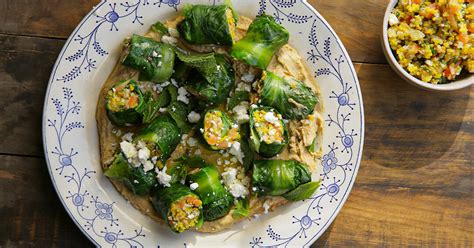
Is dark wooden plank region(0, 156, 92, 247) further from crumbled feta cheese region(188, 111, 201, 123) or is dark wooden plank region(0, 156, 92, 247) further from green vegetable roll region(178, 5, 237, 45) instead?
green vegetable roll region(178, 5, 237, 45)

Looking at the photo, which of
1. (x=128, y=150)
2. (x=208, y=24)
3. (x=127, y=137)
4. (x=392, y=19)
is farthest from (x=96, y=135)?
(x=392, y=19)

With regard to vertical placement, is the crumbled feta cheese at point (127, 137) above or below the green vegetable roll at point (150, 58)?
below

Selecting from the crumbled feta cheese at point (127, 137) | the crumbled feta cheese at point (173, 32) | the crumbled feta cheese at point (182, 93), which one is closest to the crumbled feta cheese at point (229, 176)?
the crumbled feta cheese at point (182, 93)

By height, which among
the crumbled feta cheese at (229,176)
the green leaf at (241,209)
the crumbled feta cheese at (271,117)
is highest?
the crumbled feta cheese at (271,117)

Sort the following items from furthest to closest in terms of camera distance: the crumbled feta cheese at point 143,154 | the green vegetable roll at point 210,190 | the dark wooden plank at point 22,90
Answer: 1. the dark wooden plank at point 22,90
2. the green vegetable roll at point 210,190
3. the crumbled feta cheese at point 143,154

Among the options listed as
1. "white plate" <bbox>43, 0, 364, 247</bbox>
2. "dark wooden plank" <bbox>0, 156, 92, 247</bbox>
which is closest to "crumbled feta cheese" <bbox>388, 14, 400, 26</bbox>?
"white plate" <bbox>43, 0, 364, 247</bbox>

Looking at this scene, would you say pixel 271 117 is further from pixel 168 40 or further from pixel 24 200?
pixel 24 200

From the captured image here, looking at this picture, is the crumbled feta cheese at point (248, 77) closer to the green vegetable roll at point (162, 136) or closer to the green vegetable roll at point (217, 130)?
the green vegetable roll at point (217, 130)
